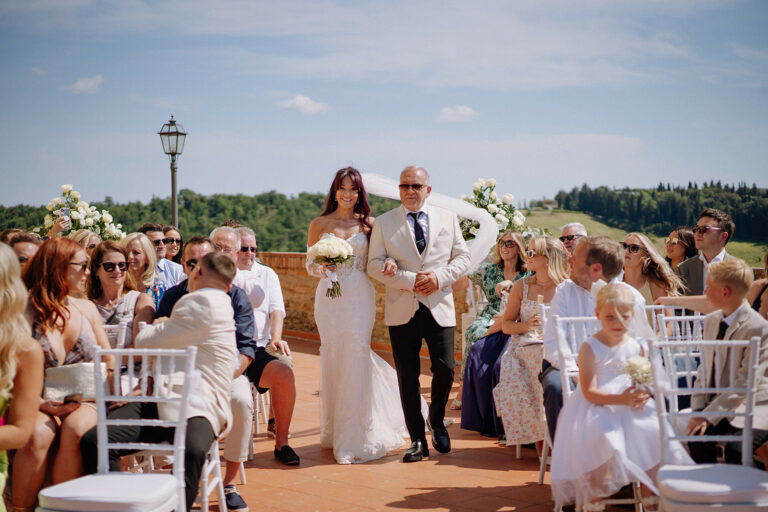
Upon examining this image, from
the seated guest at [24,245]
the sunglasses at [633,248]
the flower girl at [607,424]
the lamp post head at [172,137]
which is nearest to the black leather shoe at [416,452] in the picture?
the flower girl at [607,424]

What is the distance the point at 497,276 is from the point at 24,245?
4135 mm

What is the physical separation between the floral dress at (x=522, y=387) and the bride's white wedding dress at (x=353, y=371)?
883mm

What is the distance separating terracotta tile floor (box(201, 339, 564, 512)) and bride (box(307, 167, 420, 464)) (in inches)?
7.2

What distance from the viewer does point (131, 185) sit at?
27375 mm

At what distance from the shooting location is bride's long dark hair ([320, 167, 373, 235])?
615 cm

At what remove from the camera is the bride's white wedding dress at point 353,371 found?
19.6 ft

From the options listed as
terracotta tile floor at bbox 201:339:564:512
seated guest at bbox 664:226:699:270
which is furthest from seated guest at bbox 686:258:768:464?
seated guest at bbox 664:226:699:270

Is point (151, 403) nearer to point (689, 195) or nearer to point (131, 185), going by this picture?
point (689, 195)

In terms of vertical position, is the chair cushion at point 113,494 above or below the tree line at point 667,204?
below

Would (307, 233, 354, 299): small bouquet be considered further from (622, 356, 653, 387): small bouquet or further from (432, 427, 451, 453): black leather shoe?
(622, 356, 653, 387): small bouquet

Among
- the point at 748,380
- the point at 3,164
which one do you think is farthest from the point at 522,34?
the point at 748,380

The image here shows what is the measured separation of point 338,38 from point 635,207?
9.11 m

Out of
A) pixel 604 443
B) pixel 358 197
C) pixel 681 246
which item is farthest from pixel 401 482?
pixel 681 246

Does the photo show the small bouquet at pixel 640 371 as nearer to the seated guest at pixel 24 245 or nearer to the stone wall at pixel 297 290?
the seated guest at pixel 24 245
